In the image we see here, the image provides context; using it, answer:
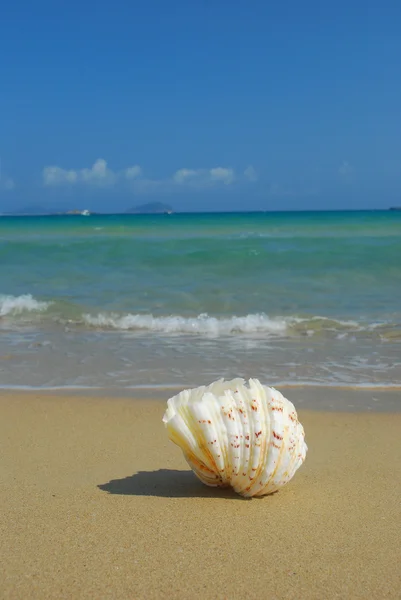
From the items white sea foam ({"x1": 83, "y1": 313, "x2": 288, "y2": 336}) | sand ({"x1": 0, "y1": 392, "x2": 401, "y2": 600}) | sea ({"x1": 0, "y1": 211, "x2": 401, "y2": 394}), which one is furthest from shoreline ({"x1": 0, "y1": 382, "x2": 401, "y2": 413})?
white sea foam ({"x1": 83, "y1": 313, "x2": 288, "y2": 336})

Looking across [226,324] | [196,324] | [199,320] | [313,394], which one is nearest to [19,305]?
[199,320]

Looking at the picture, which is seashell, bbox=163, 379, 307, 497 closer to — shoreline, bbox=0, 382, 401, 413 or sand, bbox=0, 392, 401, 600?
sand, bbox=0, 392, 401, 600

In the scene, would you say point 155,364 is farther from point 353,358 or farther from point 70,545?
point 70,545

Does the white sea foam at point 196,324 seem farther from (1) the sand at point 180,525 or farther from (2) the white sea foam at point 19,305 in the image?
(1) the sand at point 180,525

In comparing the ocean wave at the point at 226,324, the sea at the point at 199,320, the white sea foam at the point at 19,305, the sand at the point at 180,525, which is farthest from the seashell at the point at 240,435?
the white sea foam at the point at 19,305

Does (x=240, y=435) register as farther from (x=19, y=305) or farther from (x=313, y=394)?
(x=19, y=305)
